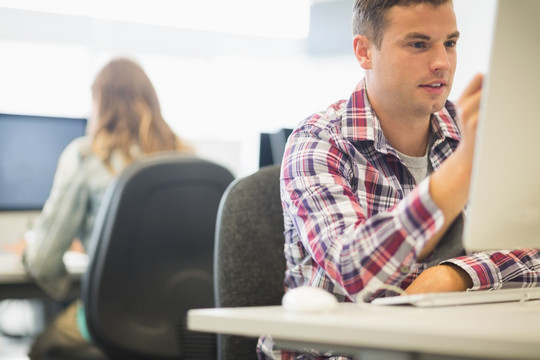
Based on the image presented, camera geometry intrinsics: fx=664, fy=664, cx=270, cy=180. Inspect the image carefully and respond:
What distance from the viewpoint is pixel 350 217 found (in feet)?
3.53

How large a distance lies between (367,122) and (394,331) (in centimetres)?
68

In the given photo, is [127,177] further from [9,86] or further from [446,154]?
[9,86]

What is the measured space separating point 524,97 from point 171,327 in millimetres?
1272

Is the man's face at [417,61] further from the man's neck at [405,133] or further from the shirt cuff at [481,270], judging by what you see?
the shirt cuff at [481,270]

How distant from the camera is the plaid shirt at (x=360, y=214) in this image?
0.96m

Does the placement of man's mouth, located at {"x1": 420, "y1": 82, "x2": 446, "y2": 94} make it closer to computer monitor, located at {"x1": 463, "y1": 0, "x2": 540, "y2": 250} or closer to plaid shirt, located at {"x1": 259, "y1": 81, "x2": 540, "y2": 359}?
plaid shirt, located at {"x1": 259, "y1": 81, "x2": 540, "y2": 359}

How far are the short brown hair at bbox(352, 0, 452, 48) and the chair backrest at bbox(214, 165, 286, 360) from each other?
381 mm

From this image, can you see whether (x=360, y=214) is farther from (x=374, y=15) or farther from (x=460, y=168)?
(x=374, y=15)

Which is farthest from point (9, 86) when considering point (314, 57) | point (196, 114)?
point (314, 57)

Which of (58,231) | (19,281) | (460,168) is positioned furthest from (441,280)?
(19,281)

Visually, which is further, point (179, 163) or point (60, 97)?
point (60, 97)

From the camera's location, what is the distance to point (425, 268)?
120cm

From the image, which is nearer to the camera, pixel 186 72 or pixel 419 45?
pixel 419 45

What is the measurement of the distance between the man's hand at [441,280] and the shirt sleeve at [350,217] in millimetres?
30
